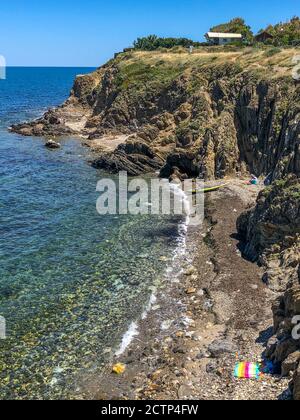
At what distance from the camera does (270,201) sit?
104 feet

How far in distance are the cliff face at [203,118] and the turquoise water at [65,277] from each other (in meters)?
11.3

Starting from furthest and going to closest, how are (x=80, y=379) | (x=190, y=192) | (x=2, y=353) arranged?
(x=190, y=192) → (x=2, y=353) → (x=80, y=379)

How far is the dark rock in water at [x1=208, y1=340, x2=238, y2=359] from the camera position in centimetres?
2212

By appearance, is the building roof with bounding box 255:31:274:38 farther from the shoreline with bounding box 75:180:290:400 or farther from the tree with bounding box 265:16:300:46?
the shoreline with bounding box 75:180:290:400

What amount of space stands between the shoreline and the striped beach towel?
36cm

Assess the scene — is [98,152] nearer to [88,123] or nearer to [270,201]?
[88,123]

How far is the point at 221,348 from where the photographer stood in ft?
73.4

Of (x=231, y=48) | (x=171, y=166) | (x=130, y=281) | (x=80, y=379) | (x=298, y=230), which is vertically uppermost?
(x=231, y=48)

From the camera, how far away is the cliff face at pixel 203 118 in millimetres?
48072

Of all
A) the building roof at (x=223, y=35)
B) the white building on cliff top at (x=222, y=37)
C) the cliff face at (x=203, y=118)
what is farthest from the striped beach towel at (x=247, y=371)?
the building roof at (x=223, y=35)

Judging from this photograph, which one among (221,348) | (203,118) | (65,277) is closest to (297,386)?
(221,348)

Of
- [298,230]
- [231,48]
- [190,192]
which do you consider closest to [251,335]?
[298,230]

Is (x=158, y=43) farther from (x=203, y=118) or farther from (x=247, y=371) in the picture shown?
(x=247, y=371)

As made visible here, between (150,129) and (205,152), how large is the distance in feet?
47.6
